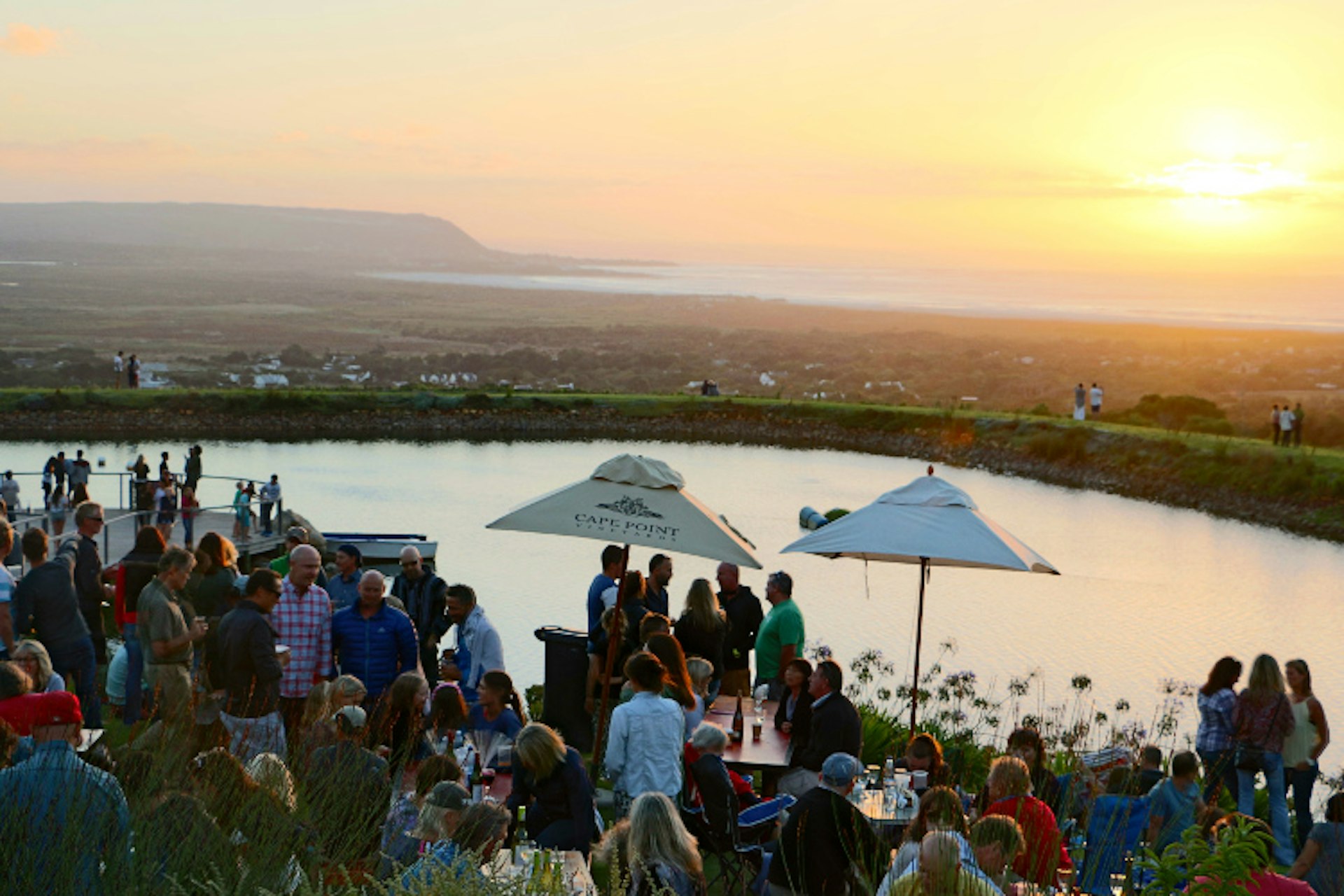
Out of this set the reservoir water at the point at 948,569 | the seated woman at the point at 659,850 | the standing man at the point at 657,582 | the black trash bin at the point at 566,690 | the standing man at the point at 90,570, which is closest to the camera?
the seated woman at the point at 659,850

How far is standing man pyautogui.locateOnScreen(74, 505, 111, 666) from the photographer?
11.0 meters

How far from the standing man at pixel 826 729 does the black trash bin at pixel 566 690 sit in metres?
3.11

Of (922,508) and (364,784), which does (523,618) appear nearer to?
(922,508)

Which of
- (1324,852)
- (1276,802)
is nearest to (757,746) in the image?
(1324,852)

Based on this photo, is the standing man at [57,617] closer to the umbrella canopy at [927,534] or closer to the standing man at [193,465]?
the umbrella canopy at [927,534]

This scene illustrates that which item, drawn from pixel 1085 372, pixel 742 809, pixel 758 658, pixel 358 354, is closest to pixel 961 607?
pixel 758 658

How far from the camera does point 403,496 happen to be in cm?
3625

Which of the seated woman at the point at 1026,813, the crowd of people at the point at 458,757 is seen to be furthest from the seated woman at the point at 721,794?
the seated woman at the point at 1026,813

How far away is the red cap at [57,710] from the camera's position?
19.9ft

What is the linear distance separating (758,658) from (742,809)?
270cm

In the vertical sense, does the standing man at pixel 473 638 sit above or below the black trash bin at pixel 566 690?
above

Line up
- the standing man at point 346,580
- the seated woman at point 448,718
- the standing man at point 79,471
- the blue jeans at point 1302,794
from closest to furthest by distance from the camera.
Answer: the seated woman at point 448,718 → the blue jeans at point 1302,794 → the standing man at point 346,580 → the standing man at point 79,471

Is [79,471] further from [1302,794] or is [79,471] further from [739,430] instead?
[739,430]

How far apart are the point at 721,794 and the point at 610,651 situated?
2.75 m
